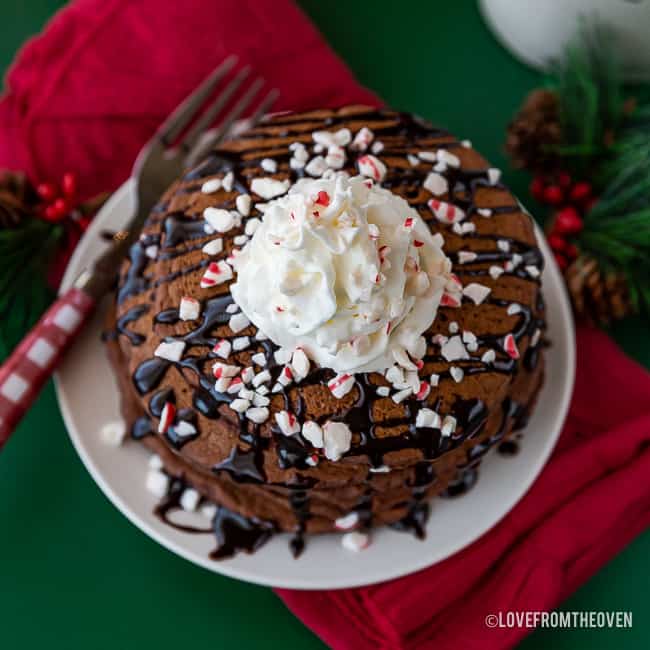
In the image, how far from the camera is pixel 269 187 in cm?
126

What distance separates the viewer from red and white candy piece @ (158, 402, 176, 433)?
1.25 metres

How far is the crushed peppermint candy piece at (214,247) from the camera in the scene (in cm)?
124

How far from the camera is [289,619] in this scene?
1.55 metres

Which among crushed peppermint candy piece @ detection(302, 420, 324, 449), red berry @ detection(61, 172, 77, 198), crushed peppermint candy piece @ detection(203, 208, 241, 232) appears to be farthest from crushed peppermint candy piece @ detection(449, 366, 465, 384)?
red berry @ detection(61, 172, 77, 198)

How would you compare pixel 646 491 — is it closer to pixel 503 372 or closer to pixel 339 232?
pixel 503 372

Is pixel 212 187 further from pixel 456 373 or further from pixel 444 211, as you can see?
pixel 456 373

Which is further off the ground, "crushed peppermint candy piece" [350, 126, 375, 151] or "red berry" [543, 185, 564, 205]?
"crushed peppermint candy piece" [350, 126, 375, 151]

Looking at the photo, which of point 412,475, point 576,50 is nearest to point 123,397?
point 412,475

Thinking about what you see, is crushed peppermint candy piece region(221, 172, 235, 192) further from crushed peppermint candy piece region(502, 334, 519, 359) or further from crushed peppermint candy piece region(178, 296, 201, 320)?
crushed peppermint candy piece region(502, 334, 519, 359)

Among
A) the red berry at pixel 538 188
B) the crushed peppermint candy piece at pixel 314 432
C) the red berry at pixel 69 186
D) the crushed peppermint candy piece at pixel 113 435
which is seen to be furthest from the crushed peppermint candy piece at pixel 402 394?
the red berry at pixel 69 186

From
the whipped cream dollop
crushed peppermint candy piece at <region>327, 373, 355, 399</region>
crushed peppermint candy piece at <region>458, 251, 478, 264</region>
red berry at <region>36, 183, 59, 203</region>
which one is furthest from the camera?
red berry at <region>36, 183, 59, 203</region>

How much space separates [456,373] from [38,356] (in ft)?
2.59

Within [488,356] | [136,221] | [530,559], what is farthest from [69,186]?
[530,559]

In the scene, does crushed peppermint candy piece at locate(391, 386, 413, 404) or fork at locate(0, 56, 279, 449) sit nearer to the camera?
crushed peppermint candy piece at locate(391, 386, 413, 404)
